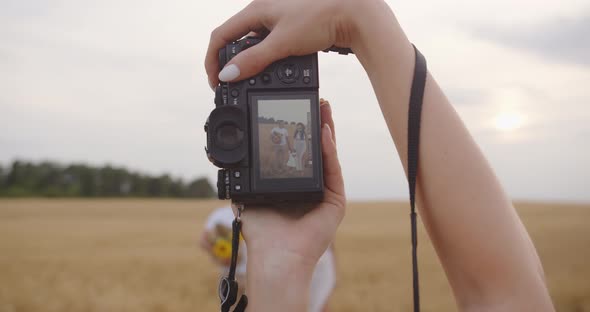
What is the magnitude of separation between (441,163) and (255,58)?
554 mm

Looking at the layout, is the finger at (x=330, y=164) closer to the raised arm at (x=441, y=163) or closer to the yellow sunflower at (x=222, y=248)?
the raised arm at (x=441, y=163)

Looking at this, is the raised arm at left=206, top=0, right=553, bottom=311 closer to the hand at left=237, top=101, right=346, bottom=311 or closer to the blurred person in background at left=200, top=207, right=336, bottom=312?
the hand at left=237, top=101, right=346, bottom=311

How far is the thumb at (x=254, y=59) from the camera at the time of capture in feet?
5.02

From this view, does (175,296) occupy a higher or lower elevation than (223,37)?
lower

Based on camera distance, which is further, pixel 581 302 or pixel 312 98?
pixel 581 302

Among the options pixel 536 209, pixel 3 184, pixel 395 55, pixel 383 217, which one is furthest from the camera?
pixel 3 184

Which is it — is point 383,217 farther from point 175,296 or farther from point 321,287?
point 321,287

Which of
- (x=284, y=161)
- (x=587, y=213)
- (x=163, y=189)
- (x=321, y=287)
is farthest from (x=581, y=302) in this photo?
(x=163, y=189)

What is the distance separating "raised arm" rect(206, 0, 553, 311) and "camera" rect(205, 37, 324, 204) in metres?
0.15

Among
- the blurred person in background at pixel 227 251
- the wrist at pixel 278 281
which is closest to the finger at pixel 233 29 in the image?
the wrist at pixel 278 281

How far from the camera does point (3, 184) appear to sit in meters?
46.1

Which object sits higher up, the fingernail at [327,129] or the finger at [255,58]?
the finger at [255,58]

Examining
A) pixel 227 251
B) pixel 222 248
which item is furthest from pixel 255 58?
pixel 222 248

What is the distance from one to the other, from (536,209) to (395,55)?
3743 centimetres
